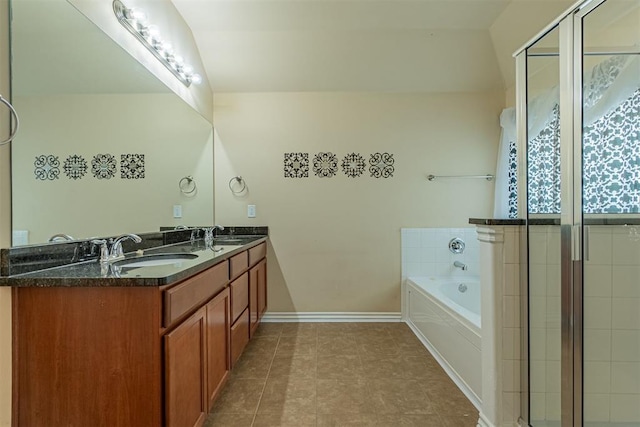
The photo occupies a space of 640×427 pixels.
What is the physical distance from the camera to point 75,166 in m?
1.49

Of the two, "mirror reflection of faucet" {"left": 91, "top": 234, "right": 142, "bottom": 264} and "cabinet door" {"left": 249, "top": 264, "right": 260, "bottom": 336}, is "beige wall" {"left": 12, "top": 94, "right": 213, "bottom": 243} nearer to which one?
"mirror reflection of faucet" {"left": 91, "top": 234, "right": 142, "bottom": 264}

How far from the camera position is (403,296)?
3.06m

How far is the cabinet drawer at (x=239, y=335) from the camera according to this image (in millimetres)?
1927

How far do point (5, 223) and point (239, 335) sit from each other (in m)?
1.40

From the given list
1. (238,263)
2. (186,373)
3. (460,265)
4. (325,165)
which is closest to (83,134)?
(238,263)

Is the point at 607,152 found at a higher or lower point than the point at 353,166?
lower

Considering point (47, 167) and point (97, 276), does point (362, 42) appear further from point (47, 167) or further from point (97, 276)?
point (97, 276)

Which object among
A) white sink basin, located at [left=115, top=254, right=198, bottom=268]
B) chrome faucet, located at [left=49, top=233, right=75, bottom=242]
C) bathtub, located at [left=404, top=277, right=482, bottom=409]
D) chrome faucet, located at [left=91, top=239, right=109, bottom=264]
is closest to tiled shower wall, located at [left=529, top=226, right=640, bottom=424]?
bathtub, located at [left=404, top=277, right=482, bottom=409]

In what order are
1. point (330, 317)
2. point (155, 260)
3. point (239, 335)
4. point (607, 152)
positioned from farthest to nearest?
1. point (330, 317)
2. point (239, 335)
3. point (155, 260)
4. point (607, 152)

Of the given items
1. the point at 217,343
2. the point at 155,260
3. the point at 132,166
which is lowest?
the point at 217,343

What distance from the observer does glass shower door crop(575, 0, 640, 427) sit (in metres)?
1.31

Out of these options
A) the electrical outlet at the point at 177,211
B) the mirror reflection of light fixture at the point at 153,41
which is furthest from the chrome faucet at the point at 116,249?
the mirror reflection of light fixture at the point at 153,41

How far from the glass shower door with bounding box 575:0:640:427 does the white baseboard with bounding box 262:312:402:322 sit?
5.96ft

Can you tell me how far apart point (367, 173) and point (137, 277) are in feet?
7.90
